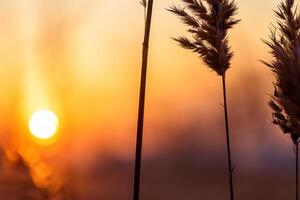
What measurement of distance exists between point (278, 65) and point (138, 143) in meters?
1.15

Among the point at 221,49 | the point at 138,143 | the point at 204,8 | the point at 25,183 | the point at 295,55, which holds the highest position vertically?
the point at 204,8

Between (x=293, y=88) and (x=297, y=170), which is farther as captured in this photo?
(x=297, y=170)

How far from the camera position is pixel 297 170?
17.9 feet

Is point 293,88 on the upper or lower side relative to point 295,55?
lower

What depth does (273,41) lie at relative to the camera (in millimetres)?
4250

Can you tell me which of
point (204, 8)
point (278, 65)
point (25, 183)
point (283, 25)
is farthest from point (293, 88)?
point (25, 183)

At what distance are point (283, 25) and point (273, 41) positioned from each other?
322 mm

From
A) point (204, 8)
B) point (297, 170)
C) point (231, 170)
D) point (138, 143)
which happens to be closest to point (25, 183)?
point (138, 143)

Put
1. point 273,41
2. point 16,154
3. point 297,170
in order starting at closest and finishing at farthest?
point 273,41 < point 16,154 < point 297,170

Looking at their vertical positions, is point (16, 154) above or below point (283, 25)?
below

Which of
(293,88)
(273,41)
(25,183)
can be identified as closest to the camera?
(293,88)

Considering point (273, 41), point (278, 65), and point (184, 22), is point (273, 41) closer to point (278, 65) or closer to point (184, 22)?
point (278, 65)

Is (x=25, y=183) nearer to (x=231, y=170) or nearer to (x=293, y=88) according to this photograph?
(x=231, y=170)

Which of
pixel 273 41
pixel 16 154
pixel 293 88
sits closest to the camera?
pixel 293 88
